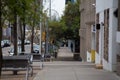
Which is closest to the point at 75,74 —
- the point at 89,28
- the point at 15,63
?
the point at 15,63

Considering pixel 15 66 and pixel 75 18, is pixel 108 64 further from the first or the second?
pixel 75 18

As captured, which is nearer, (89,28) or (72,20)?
(89,28)

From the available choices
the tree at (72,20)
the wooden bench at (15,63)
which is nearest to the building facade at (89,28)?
the wooden bench at (15,63)

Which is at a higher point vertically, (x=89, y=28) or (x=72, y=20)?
(x=72, y=20)

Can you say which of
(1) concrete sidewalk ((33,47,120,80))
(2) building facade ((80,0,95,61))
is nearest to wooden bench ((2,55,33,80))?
(1) concrete sidewalk ((33,47,120,80))

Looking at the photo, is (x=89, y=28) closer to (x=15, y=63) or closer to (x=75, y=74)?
(x=75, y=74)

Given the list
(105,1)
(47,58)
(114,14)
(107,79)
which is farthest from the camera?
(47,58)

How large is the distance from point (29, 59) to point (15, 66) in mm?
1447

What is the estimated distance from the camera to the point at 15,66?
69.4ft

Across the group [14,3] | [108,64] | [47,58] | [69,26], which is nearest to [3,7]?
[14,3]

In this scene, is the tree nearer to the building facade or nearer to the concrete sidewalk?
the building facade

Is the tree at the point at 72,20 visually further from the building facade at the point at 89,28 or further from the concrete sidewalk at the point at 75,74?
the concrete sidewalk at the point at 75,74

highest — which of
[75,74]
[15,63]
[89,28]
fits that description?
[89,28]

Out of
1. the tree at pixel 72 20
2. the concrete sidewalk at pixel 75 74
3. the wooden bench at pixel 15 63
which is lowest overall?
the concrete sidewalk at pixel 75 74
